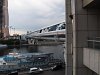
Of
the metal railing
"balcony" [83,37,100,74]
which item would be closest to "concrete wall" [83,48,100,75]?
"balcony" [83,37,100,74]

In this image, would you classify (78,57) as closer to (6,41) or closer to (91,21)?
(91,21)

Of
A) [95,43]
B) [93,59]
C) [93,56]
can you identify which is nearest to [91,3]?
[95,43]

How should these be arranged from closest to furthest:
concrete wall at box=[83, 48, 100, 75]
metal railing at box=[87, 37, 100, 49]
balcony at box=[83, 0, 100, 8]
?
concrete wall at box=[83, 48, 100, 75] → metal railing at box=[87, 37, 100, 49] → balcony at box=[83, 0, 100, 8]

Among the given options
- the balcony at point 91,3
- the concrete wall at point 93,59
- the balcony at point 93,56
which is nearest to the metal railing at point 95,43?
the balcony at point 93,56

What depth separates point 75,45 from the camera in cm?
1906

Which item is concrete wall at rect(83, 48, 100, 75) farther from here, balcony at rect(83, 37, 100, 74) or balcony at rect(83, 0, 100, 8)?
balcony at rect(83, 0, 100, 8)

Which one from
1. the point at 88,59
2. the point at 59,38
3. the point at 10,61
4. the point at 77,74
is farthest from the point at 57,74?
the point at 59,38

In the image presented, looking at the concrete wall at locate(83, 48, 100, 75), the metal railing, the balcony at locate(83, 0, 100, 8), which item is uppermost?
the balcony at locate(83, 0, 100, 8)

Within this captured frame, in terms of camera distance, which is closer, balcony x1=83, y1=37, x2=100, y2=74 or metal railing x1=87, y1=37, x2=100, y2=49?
balcony x1=83, y1=37, x2=100, y2=74

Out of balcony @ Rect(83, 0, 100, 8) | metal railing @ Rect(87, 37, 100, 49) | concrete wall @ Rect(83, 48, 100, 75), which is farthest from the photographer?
balcony @ Rect(83, 0, 100, 8)

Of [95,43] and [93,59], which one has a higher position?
[95,43]

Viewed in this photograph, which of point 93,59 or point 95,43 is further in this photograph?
point 95,43

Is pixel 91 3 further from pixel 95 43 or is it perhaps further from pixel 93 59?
pixel 93 59

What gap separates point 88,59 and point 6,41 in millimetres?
161929
